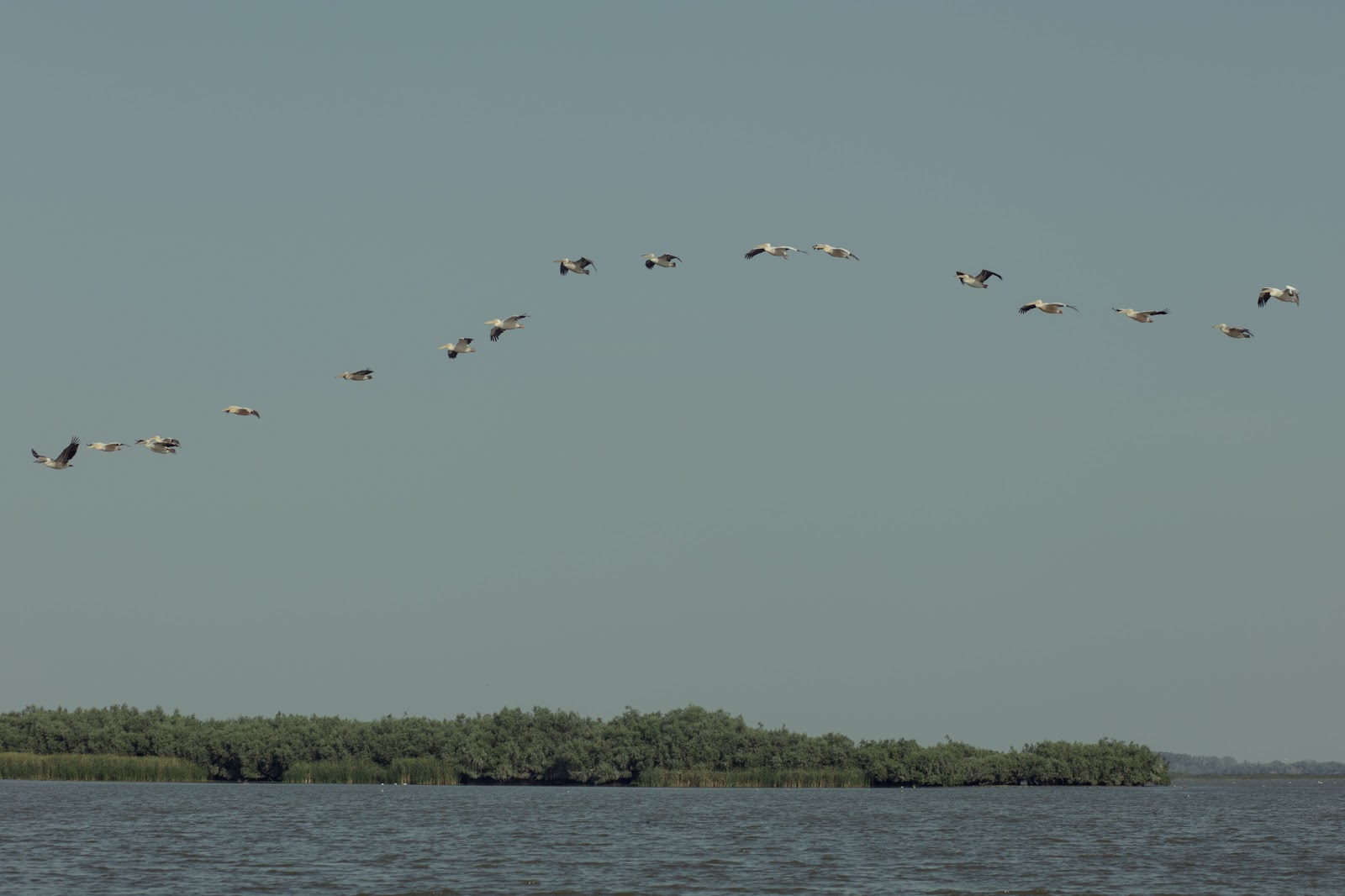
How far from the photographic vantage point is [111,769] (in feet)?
368

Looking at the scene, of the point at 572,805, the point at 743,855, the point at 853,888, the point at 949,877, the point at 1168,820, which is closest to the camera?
the point at 853,888

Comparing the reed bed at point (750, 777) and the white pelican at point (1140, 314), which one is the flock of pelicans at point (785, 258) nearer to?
the white pelican at point (1140, 314)

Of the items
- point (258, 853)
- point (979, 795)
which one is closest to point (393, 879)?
point (258, 853)

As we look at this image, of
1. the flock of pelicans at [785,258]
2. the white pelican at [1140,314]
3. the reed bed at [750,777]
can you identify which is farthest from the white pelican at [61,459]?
the reed bed at [750,777]

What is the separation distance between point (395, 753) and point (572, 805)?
33568 mm

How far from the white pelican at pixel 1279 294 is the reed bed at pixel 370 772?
279ft

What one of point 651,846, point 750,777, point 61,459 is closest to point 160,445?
point 61,459

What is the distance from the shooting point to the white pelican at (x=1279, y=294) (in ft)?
140

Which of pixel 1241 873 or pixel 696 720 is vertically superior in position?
pixel 696 720

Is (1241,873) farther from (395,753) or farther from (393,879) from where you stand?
(395,753)

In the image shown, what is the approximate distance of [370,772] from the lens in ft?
378

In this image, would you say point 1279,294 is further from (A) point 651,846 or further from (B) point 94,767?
(B) point 94,767

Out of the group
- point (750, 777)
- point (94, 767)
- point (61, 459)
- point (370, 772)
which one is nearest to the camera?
point (61, 459)

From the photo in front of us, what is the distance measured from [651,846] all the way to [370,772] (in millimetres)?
59784
